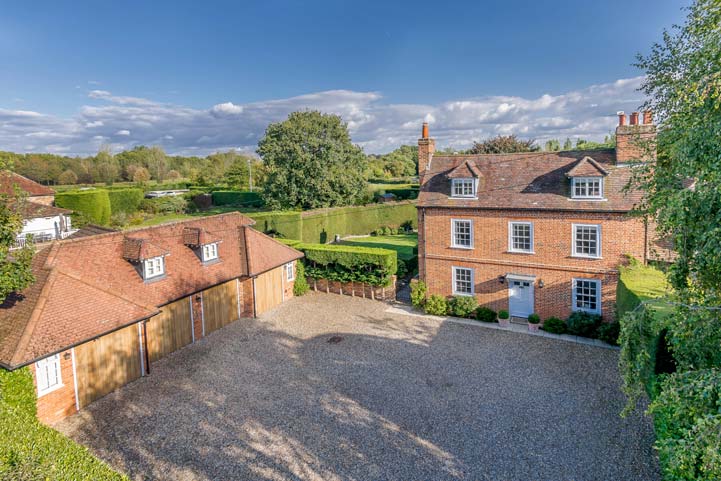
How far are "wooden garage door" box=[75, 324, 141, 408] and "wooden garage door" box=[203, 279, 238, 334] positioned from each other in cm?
434

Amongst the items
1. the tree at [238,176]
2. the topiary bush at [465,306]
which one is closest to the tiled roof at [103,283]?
the topiary bush at [465,306]

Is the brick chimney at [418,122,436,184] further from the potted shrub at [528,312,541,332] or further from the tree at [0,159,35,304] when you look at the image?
the tree at [0,159,35,304]

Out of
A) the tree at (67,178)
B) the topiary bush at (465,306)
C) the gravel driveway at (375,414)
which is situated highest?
the tree at (67,178)

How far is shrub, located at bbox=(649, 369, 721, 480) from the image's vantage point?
465 centimetres

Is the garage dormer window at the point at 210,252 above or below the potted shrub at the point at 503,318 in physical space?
above

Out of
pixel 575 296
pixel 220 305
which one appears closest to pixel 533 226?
pixel 575 296

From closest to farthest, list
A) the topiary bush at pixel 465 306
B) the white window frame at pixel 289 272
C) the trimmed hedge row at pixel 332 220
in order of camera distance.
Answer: the topiary bush at pixel 465 306, the white window frame at pixel 289 272, the trimmed hedge row at pixel 332 220

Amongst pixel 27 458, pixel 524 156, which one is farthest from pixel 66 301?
pixel 524 156

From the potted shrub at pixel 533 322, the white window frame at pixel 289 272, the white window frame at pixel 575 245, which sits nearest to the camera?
the white window frame at pixel 575 245

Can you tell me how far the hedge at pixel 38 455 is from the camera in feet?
22.8

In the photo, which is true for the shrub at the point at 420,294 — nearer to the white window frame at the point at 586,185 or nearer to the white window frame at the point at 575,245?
the white window frame at the point at 575,245

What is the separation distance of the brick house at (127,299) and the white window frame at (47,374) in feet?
0.09

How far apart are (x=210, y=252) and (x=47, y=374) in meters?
8.98

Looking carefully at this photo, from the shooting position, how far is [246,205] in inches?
2486
